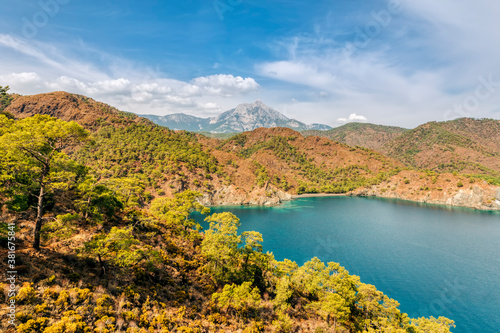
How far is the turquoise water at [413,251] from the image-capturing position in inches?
2007

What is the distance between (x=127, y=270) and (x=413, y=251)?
90640 mm

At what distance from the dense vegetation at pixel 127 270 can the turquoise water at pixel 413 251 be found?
22.7m

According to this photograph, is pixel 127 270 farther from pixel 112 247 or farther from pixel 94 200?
pixel 94 200

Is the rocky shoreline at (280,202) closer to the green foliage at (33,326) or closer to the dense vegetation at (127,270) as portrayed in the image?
the dense vegetation at (127,270)

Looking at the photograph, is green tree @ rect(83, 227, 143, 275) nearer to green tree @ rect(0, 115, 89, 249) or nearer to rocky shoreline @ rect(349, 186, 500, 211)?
green tree @ rect(0, 115, 89, 249)

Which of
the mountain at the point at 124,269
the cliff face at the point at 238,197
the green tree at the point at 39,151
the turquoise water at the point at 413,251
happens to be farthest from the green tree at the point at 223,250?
the cliff face at the point at 238,197

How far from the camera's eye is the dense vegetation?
20.7 meters

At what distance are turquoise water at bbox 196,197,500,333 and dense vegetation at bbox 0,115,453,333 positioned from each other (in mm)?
22678

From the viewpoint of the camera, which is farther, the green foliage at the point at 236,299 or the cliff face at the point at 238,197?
the cliff face at the point at 238,197

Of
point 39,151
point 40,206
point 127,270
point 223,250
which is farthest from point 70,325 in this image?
point 223,250

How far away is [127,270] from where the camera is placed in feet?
95.1

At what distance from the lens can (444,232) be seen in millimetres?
101562

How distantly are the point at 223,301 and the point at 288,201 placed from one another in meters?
164

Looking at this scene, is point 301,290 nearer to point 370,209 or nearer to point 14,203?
point 14,203
